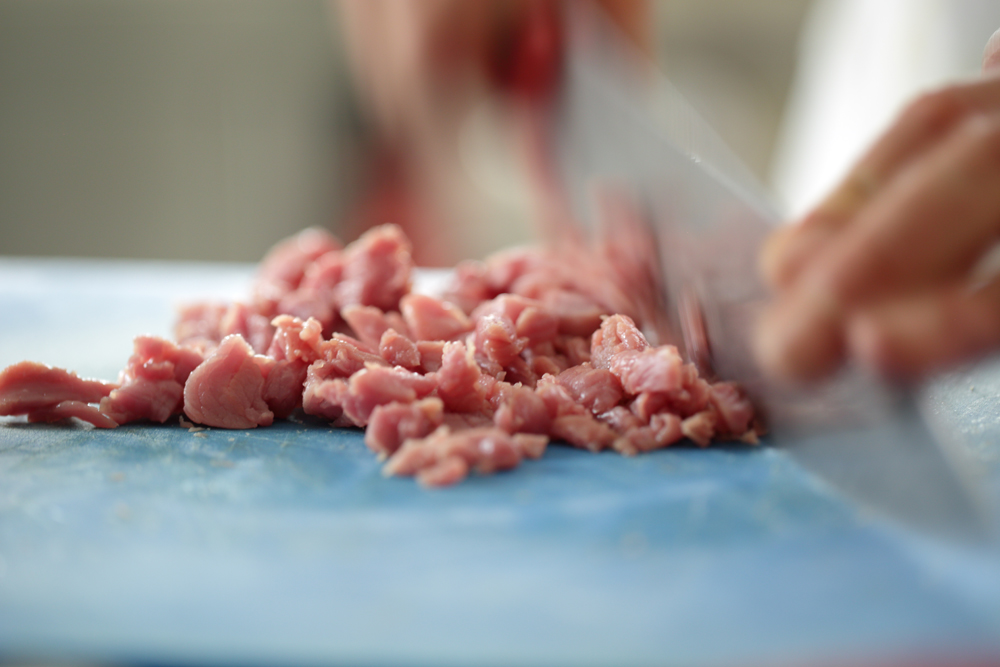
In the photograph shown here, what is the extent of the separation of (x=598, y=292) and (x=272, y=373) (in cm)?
102

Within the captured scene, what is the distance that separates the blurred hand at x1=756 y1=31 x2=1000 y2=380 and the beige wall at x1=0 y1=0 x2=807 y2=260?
6397 millimetres

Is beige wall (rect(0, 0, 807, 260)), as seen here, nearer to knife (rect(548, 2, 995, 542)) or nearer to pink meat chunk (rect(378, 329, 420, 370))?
knife (rect(548, 2, 995, 542))

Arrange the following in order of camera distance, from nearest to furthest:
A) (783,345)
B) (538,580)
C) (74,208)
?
(538,580) < (783,345) < (74,208)

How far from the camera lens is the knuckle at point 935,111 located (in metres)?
1.43

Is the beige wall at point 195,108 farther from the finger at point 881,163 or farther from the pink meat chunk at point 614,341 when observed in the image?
the finger at point 881,163

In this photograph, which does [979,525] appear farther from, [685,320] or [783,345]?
[685,320]

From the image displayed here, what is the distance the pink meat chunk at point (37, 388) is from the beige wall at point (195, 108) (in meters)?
5.63

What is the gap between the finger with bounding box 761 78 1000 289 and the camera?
142 centimetres

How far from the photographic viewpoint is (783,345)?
1.47 m

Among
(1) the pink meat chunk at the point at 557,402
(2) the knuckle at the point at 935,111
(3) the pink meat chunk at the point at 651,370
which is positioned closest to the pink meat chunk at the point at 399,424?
(1) the pink meat chunk at the point at 557,402

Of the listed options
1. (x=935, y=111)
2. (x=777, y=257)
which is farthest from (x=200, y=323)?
(x=935, y=111)

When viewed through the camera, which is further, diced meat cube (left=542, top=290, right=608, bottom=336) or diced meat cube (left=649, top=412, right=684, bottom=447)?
diced meat cube (left=542, top=290, right=608, bottom=336)

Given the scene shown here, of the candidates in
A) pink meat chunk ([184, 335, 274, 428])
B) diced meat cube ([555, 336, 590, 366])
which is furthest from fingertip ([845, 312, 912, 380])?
pink meat chunk ([184, 335, 274, 428])

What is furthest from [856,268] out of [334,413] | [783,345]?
[334,413]
